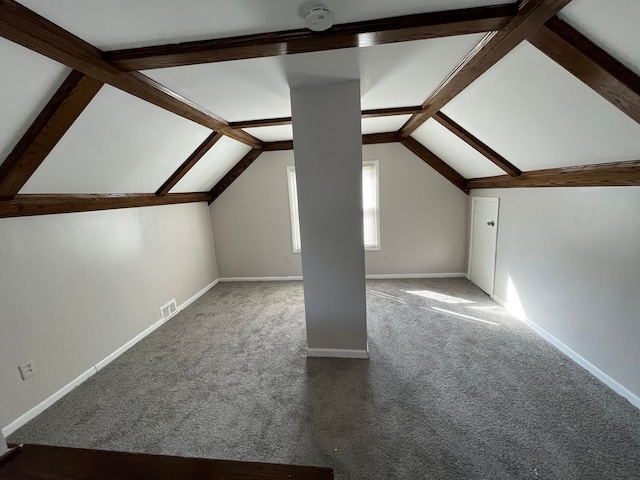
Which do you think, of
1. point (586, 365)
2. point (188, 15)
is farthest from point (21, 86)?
point (586, 365)

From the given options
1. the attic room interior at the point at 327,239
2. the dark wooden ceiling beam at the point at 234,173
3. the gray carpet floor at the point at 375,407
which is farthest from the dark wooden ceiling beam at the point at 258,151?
the gray carpet floor at the point at 375,407

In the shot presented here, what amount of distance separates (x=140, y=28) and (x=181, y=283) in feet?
10.1

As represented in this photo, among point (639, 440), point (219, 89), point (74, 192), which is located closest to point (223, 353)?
point (74, 192)

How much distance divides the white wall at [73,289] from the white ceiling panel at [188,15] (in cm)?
151

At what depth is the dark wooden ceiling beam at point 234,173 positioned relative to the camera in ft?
14.1

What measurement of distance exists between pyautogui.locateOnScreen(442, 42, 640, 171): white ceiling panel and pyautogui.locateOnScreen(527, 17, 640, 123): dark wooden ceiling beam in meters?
0.10

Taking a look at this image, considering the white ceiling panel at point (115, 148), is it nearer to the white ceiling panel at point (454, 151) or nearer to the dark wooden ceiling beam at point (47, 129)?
the dark wooden ceiling beam at point (47, 129)

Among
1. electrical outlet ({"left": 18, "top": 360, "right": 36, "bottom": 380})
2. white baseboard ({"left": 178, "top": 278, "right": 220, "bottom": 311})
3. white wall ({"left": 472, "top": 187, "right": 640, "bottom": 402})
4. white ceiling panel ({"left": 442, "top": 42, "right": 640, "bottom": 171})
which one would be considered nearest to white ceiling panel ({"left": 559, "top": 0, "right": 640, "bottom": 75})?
white ceiling panel ({"left": 442, "top": 42, "right": 640, "bottom": 171})

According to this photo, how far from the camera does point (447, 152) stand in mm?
3596

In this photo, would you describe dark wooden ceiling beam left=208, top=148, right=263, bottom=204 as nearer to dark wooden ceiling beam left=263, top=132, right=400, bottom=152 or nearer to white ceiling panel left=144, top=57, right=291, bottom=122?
dark wooden ceiling beam left=263, top=132, right=400, bottom=152

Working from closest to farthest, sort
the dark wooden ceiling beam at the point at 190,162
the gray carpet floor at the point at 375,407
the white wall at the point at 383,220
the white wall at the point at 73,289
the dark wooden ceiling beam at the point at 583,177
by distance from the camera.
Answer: the gray carpet floor at the point at 375,407 → the dark wooden ceiling beam at the point at 583,177 → the white wall at the point at 73,289 → the dark wooden ceiling beam at the point at 190,162 → the white wall at the point at 383,220

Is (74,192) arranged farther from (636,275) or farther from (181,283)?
Answer: (636,275)

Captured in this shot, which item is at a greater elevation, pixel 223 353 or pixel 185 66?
pixel 185 66

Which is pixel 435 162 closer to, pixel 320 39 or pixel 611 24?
pixel 611 24
